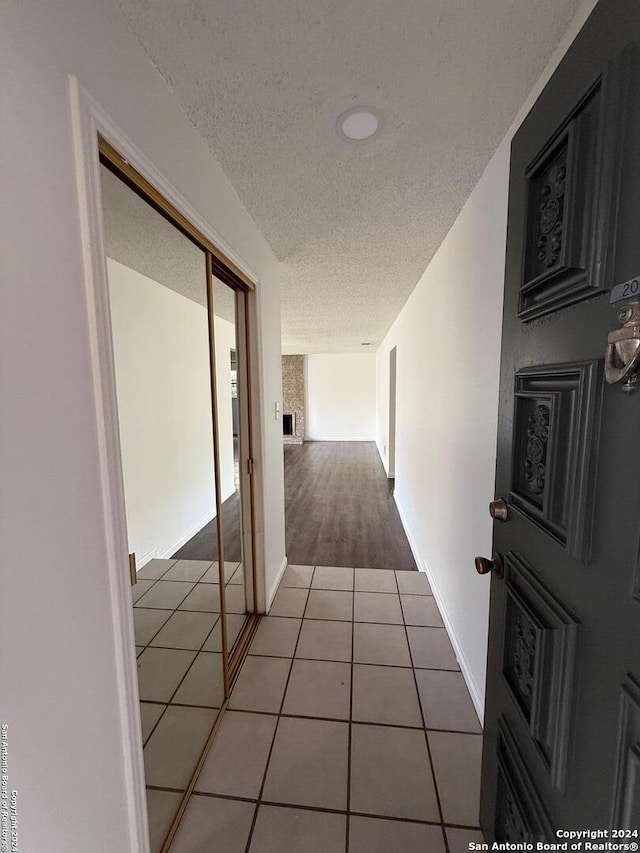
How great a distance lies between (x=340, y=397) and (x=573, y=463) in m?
9.43

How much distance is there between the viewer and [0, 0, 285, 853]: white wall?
1.86ft

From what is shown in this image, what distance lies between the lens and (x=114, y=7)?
80 centimetres

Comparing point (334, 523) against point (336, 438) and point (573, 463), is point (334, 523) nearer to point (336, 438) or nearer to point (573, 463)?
point (573, 463)

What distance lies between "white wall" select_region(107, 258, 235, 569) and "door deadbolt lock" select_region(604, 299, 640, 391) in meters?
1.34

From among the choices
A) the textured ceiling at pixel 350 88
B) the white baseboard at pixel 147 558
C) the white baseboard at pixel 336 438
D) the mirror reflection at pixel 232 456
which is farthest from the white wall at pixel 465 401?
the white baseboard at pixel 336 438

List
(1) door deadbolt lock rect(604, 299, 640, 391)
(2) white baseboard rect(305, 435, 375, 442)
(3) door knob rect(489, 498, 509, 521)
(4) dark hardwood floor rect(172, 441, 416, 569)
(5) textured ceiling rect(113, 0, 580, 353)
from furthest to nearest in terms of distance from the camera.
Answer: (2) white baseboard rect(305, 435, 375, 442)
(4) dark hardwood floor rect(172, 441, 416, 569)
(3) door knob rect(489, 498, 509, 521)
(5) textured ceiling rect(113, 0, 580, 353)
(1) door deadbolt lock rect(604, 299, 640, 391)

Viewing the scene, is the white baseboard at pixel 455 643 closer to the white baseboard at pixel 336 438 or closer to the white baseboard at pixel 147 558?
the white baseboard at pixel 147 558

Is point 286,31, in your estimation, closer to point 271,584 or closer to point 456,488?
point 456,488

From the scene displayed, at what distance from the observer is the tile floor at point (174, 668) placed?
1.18m

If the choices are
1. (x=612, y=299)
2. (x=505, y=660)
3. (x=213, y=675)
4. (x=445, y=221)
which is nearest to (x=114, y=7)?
(x=612, y=299)

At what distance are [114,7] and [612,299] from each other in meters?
1.22

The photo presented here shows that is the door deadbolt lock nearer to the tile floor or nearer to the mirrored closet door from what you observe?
the mirrored closet door

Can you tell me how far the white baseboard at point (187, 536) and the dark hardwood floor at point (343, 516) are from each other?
136cm

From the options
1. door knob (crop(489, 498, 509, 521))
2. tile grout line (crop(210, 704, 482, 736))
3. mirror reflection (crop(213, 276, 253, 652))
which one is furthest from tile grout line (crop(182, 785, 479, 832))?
door knob (crop(489, 498, 509, 521))
